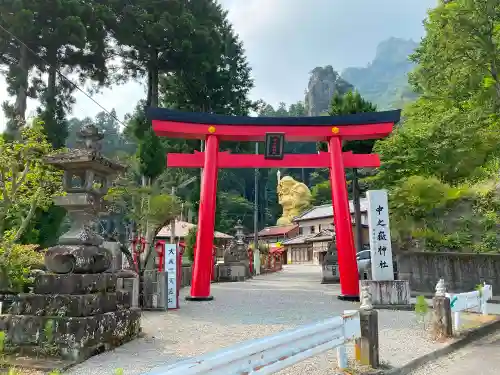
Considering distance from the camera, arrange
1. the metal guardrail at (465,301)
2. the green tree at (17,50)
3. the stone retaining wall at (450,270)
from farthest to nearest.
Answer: the green tree at (17,50) → the stone retaining wall at (450,270) → the metal guardrail at (465,301)

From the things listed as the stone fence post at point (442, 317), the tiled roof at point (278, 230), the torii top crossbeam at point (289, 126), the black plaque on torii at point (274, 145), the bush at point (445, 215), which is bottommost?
the stone fence post at point (442, 317)

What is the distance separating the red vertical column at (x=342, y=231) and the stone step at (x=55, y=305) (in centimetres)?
804

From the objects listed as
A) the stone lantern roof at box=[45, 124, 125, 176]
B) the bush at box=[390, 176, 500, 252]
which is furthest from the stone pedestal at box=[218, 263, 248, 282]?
the stone lantern roof at box=[45, 124, 125, 176]

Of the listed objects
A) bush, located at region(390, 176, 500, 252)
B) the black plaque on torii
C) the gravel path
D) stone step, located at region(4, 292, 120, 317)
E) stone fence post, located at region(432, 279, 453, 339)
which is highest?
the black plaque on torii

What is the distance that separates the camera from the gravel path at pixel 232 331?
5.24 metres

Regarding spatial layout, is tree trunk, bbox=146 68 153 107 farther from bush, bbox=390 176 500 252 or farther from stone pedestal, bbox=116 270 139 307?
stone pedestal, bbox=116 270 139 307

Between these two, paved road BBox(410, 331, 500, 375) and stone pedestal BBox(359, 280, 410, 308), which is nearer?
paved road BBox(410, 331, 500, 375)

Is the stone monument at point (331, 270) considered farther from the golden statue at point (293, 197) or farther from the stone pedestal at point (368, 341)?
the golden statue at point (293, 197)

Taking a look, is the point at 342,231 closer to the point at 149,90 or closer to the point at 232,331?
the point at 232,331

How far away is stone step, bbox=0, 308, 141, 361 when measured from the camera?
17.7 feet

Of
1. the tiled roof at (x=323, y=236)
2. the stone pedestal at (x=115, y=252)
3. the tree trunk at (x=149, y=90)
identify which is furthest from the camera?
the tiled roof at (x=323, y=236)

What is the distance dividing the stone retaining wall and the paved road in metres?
6.20

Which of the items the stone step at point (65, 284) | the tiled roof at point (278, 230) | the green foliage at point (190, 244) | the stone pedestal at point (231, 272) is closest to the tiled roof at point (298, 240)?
the tiled roof at point (278, 230)

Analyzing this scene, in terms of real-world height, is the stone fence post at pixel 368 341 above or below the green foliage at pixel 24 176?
below
